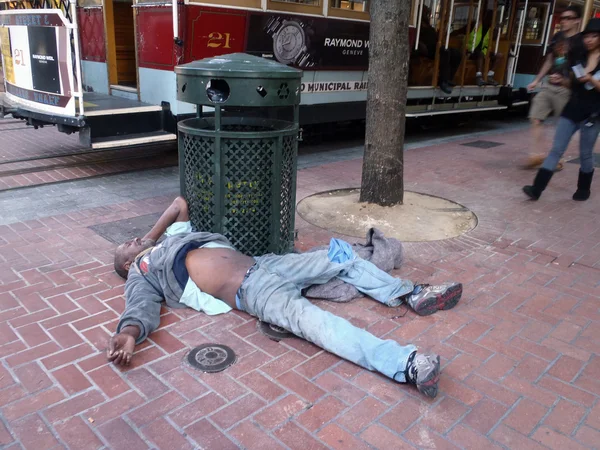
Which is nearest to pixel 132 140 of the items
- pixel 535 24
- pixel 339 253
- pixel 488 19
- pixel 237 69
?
pixel 237 69

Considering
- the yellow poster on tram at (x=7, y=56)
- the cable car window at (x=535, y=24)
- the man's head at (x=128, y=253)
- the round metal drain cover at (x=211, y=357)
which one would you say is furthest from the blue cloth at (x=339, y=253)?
the cable car window at (x=535, y=24)

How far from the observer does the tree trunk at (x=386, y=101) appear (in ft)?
16.5

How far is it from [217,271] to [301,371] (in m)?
0.84

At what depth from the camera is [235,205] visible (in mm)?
3656

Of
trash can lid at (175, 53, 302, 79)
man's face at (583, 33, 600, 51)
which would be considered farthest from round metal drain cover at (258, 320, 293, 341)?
man's face at (583, 33, 600, 51)

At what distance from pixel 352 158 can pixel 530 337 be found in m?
5.33

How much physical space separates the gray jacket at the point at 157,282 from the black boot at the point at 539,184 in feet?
13.5

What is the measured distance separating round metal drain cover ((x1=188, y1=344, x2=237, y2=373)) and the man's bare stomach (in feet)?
1.28

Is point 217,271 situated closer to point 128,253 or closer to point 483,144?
point 128,253

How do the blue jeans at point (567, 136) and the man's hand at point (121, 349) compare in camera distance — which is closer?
the man's hand at point (121, 349)

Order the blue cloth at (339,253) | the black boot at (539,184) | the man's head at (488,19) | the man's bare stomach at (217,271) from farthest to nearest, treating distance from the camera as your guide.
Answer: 1. the man's head at (488,19)
2. the black boot at (539,184)
3. the blue cloth at (339,253)
4. the man's bare stomach at (217,271)

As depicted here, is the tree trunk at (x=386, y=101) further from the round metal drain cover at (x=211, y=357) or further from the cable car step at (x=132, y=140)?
the round metal drain cover at (x=211, y=357)

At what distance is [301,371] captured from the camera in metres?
2.76

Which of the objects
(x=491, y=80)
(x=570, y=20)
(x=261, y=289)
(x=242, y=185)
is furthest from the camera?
(x=491, y=80)
